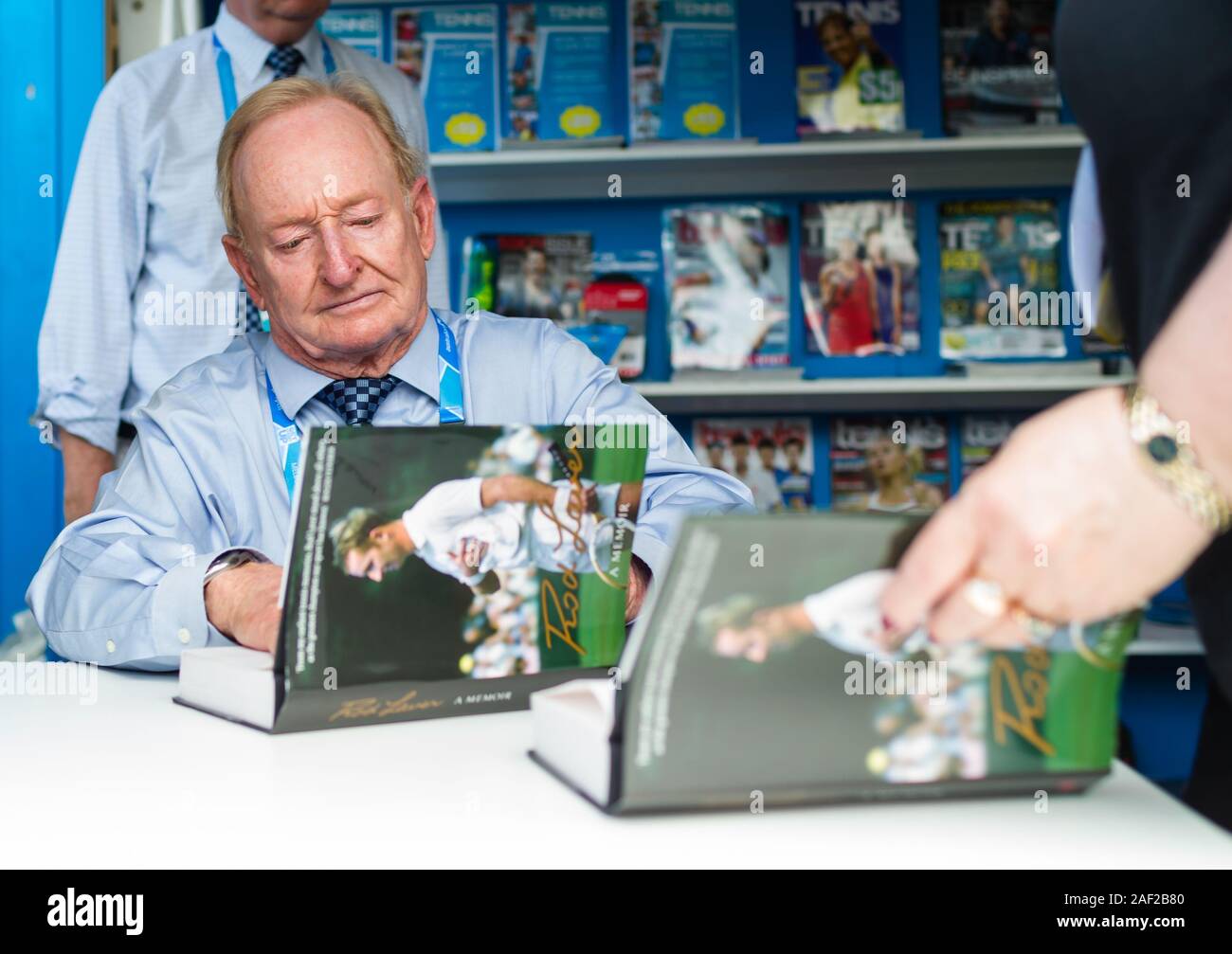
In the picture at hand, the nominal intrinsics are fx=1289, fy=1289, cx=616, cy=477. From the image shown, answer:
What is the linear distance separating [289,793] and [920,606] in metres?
0.45

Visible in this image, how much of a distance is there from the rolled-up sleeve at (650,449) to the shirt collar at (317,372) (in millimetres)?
171

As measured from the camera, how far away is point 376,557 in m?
0.99

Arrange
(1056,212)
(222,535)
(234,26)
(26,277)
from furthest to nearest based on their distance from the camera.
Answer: (1056,212) → (26,277) → (234,26) → (222,535)

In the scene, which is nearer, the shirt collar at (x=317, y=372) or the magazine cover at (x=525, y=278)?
the shirt collar at (x=317, y=372)

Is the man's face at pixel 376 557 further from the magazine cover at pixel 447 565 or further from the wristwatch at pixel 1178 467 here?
the wristwatch at pixel 1178 467

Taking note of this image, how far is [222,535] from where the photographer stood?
1.64 metres

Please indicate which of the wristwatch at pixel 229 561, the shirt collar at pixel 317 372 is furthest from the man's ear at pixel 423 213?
the wristwatch at pixel 229 561

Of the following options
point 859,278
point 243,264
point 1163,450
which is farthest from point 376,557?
point 859,278

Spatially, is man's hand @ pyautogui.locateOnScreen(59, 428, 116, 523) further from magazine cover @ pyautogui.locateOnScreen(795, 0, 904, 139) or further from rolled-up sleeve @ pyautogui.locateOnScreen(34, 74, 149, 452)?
magazine cover @ pyautogui.locateOnScreen(795, 0, 904, 139)

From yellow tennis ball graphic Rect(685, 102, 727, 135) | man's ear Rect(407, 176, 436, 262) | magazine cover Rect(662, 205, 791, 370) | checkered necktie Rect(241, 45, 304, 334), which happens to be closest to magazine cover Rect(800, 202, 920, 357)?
magazine cover Rect(662, 205, 791, 370)

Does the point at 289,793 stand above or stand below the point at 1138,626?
below

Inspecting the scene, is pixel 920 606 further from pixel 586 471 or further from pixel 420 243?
pixel 420 243
